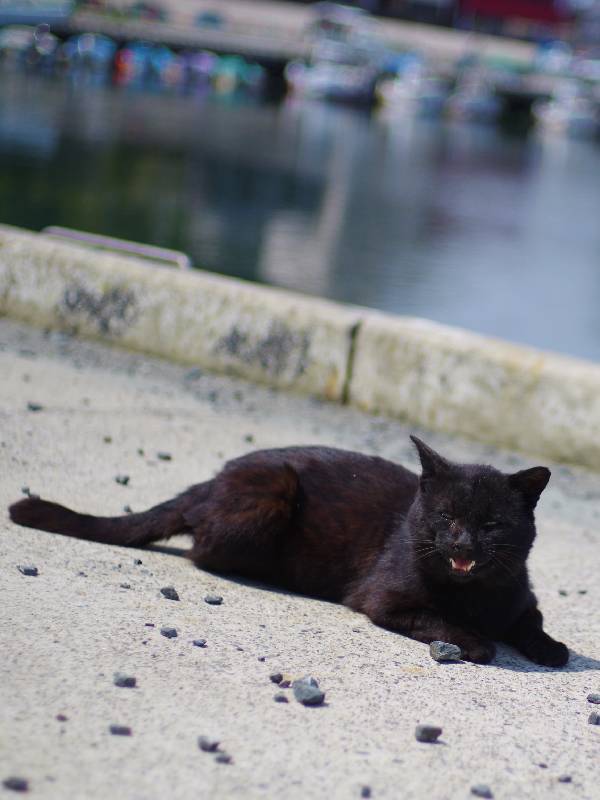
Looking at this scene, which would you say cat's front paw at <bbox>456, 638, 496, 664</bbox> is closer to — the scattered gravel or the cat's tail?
the scattered gravel

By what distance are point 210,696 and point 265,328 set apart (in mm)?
4753

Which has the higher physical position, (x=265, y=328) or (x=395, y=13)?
(x=395, y=13)

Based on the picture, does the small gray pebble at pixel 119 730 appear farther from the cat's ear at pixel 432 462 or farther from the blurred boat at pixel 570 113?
the blurred boat at pixel 570 113

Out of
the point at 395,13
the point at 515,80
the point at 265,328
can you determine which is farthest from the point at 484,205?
the point at 395,13

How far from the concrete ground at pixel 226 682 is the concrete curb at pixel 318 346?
1408 millimetres

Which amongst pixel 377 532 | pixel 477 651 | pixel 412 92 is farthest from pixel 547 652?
pixel 412 92

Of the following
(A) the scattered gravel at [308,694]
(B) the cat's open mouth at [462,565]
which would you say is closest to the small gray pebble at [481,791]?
(A) the scattered gravel at [308,694]

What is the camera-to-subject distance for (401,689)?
4.12 m

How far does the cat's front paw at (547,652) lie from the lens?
457 centimetres

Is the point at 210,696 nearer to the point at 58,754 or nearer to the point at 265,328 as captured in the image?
the point at 58,754

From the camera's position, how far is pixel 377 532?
493cm

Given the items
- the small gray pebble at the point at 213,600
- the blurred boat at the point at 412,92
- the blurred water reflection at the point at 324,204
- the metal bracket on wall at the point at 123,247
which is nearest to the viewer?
the small gray pebble at the point at 213,600

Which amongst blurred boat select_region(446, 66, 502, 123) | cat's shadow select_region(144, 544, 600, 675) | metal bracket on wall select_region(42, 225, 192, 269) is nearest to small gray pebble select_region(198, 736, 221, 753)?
cat's shadow select_region(144, 544, 600, 675)

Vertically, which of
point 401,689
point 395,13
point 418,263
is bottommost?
point 418,263
